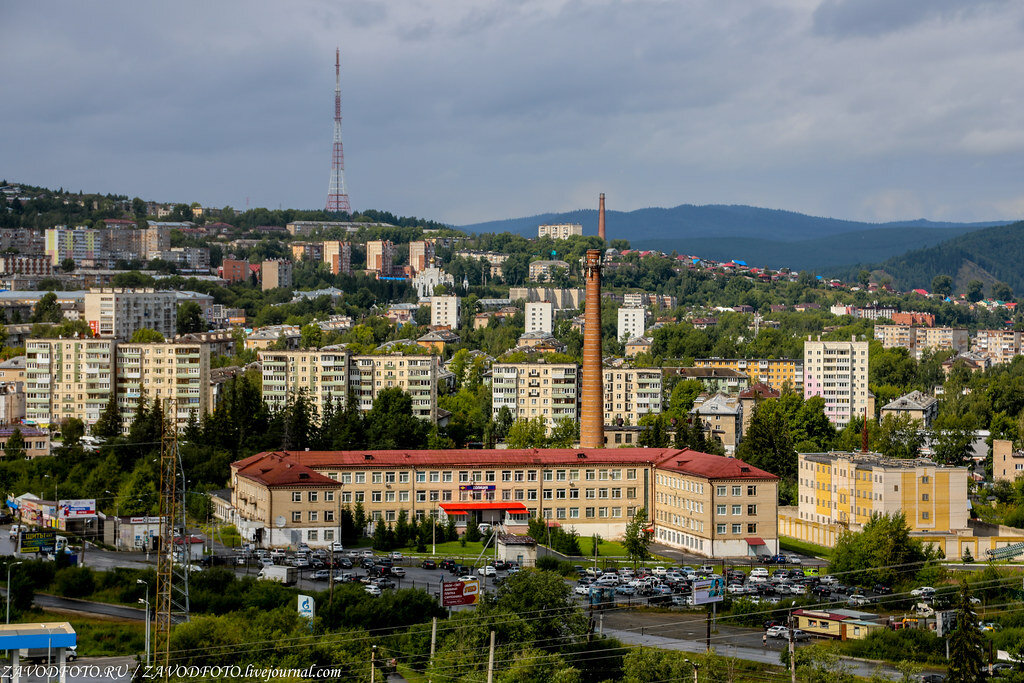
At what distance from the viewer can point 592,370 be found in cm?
4722

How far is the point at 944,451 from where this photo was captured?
50719mm

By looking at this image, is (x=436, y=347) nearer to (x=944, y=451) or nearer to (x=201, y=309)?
(x=201, y=309)

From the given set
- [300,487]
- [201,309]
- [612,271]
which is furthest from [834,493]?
[612,271]

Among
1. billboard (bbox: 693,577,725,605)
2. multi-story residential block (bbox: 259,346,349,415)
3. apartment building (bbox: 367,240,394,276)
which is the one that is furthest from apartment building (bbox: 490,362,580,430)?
apartment building (bbox: 367,240,394,276)

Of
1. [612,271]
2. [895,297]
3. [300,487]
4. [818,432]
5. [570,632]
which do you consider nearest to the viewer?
[570,632]

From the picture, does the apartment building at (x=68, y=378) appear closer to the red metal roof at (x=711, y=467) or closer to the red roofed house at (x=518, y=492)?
the red roofed house at (x=518, y=492)

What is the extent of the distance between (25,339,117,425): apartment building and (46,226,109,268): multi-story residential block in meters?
61.9

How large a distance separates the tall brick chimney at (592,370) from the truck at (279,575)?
56.9 feet

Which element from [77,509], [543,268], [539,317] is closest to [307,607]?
[77,509]

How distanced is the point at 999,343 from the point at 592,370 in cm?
7693

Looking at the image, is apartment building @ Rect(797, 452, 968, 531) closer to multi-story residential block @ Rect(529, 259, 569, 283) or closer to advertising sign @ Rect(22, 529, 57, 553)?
advertising sign @ Rect(22, 529, 57, 553)

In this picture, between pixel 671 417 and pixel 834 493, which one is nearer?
pixel 834 493

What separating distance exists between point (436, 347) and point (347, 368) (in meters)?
26.4

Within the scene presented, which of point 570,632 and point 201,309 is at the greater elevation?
point 201,309
